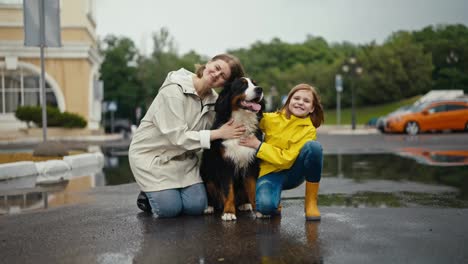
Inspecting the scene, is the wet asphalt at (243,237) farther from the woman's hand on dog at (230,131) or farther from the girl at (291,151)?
the woman's hand on dog at (230,131)

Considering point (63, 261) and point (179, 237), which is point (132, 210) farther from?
point (63, 261)

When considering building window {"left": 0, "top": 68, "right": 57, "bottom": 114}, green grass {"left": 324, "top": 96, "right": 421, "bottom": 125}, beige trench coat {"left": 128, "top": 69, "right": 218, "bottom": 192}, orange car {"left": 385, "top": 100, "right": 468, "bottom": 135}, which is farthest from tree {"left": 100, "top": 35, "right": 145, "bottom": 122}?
beige trench coat {"left": 128, "top": 69, "right": 218, "bottom": 192}

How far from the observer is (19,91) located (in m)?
31.4

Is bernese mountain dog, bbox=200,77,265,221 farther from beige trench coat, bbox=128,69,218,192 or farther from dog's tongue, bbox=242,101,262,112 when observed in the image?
beige trench coat, bbox=128,69,218,192

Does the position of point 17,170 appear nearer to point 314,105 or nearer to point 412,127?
point 314,105

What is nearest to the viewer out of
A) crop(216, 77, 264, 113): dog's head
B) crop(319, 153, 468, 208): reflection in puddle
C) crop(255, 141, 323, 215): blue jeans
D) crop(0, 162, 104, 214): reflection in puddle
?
crop(216, 77, 264, 113): dog's head

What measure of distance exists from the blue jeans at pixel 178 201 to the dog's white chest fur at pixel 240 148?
60 centimetres

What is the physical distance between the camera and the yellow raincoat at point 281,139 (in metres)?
5.02

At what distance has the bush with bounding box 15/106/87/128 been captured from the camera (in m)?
27.8

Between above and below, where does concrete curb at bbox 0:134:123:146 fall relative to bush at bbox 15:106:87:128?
below

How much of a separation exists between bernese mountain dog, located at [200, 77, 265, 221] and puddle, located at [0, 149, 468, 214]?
1453mm

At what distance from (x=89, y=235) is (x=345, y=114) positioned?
2518 inches

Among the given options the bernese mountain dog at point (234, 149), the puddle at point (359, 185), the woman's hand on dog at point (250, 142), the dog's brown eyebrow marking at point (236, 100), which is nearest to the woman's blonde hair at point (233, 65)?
the bernese mountain dog at point (234, 149)

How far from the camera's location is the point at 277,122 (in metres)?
5.24
